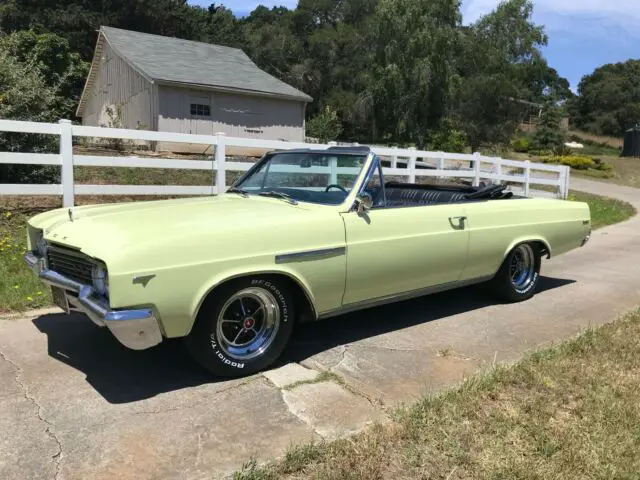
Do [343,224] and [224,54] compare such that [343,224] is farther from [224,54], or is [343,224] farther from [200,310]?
[224,54]

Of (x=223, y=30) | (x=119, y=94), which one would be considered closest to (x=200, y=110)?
(x=119, y=94)

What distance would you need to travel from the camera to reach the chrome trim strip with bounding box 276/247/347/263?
380cm

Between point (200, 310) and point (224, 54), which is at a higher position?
point (224, 54)

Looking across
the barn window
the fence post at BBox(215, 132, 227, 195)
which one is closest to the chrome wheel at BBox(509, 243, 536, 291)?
the fence post at BBox(215, 132, 227, 195)

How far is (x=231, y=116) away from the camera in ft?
76.0

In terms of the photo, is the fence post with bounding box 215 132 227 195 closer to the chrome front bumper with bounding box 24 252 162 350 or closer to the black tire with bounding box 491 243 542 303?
the black tire with bounding box 491 243 542 303

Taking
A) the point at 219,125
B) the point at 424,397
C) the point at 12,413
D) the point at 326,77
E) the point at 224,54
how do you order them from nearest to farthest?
the point at 12,413
the point at 424,397
the point at 219,125
the point at 224,54
the point at 326,77

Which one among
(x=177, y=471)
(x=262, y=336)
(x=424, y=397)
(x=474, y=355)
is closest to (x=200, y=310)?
(x=262, y=336)

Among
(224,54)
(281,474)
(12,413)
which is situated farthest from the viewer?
(224,54)

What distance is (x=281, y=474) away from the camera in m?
2.75

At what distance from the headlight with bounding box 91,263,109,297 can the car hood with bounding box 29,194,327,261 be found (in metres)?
0.10

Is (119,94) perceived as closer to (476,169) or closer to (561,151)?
(476,169)

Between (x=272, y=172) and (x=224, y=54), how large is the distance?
23.8 m

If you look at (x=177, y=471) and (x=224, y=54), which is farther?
(x=224, y=54)
